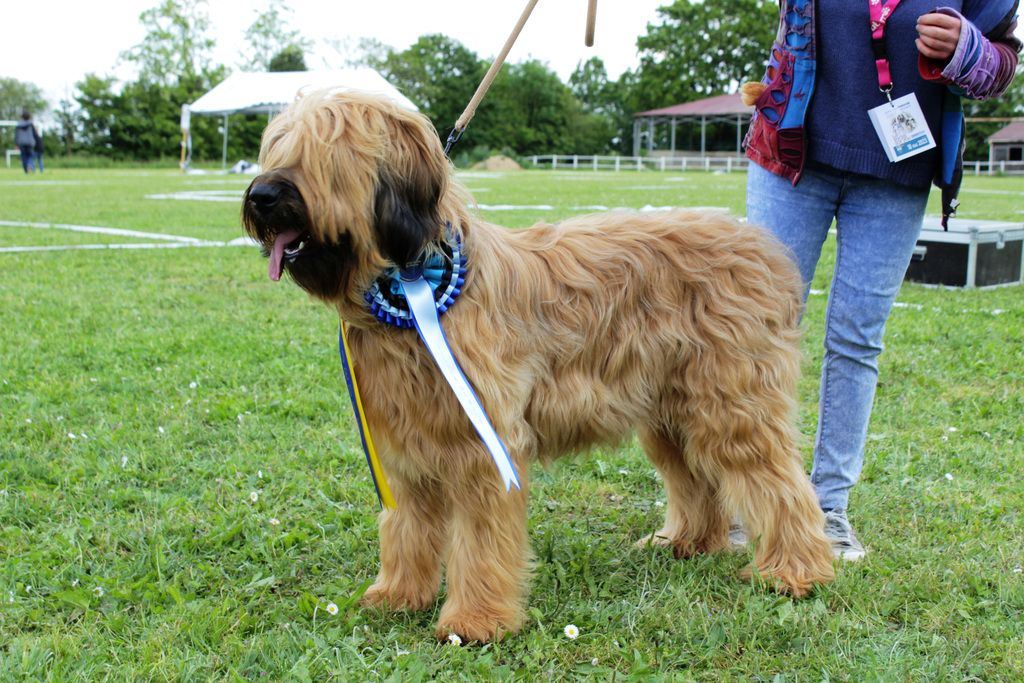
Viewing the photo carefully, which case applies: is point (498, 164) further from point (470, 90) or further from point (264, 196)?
point (264, 196)

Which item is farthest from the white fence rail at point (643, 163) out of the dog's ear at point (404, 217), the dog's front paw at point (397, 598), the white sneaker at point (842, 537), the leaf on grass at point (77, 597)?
the dog's ear at point (404, 217)

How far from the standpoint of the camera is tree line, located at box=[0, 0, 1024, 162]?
53406mm

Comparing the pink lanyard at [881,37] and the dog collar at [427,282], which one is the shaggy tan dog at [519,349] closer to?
the dog collar at [427,282]

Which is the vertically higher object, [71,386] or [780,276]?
[780,276]

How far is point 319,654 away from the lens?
2.82 metres

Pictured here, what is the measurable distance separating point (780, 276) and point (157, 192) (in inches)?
867

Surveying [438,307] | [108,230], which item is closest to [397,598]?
[438,307]

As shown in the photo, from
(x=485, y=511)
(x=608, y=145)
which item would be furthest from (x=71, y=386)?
(x=608, y=145)

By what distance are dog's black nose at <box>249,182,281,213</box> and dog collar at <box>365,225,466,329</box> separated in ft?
1.36

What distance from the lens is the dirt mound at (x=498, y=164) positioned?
180ft

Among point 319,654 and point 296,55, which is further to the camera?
point 296,55

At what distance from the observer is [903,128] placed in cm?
321

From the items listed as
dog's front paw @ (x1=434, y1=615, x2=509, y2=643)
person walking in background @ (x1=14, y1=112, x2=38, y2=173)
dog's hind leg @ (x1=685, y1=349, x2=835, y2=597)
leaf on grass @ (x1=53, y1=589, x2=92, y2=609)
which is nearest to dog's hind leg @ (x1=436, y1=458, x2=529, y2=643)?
dog's front paw @ (x1=434, y1=615, x2=509, y2=643)

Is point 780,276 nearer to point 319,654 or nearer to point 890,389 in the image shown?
point 319,654
